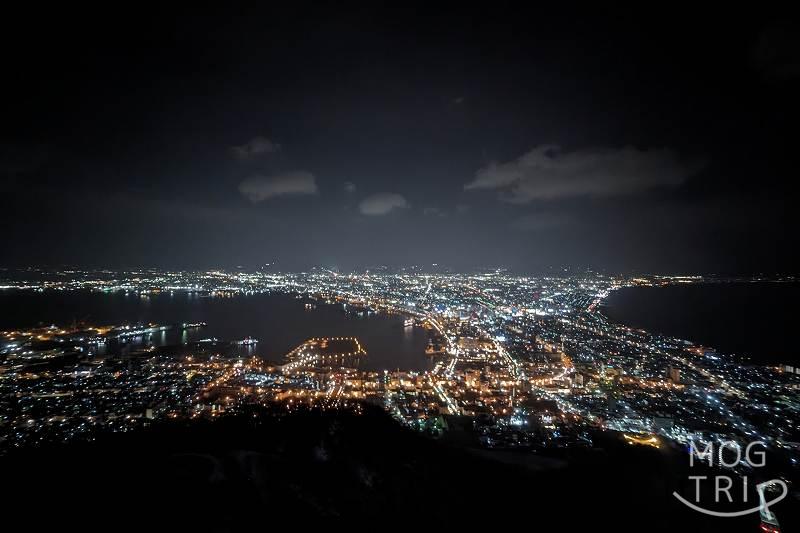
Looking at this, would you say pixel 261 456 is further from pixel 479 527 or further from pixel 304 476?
pixel 479 527

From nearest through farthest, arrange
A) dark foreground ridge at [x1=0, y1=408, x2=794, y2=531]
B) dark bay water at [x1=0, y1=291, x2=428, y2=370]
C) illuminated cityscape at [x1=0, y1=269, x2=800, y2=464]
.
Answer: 1. dark foreground ridge at [x1=0, y1=408, x2=794, y2=531]
2. illuminated cityscape at [x1=0, y1=269, x2=800, y2=464]
3. dark bay water at [x1=0, y1=291, x2=428, y2=370]

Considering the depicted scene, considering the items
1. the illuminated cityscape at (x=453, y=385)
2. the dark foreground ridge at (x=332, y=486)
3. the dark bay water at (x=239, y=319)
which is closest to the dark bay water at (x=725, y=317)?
the illuminated cityscape at (x=453, y=385)

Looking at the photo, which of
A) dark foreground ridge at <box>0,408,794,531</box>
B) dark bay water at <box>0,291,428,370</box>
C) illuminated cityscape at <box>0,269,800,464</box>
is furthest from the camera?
dark bay water at <box>0,291,428,370</box>

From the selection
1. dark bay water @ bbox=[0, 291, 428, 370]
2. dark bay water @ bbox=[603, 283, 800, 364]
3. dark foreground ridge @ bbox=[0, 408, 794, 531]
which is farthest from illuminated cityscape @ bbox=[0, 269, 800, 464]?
dark bay water @ bbox=[603, 283, 800, 364]

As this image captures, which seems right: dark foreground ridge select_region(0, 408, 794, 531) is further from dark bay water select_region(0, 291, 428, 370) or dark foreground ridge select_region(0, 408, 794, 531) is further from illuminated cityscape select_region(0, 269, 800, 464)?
dark bay water select_region(0, 291, 428, 370)

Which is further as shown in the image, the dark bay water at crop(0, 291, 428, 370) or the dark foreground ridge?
the dark bay water at crop(0, 291, 428, 370)

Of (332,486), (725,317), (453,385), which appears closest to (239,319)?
(453,385)
